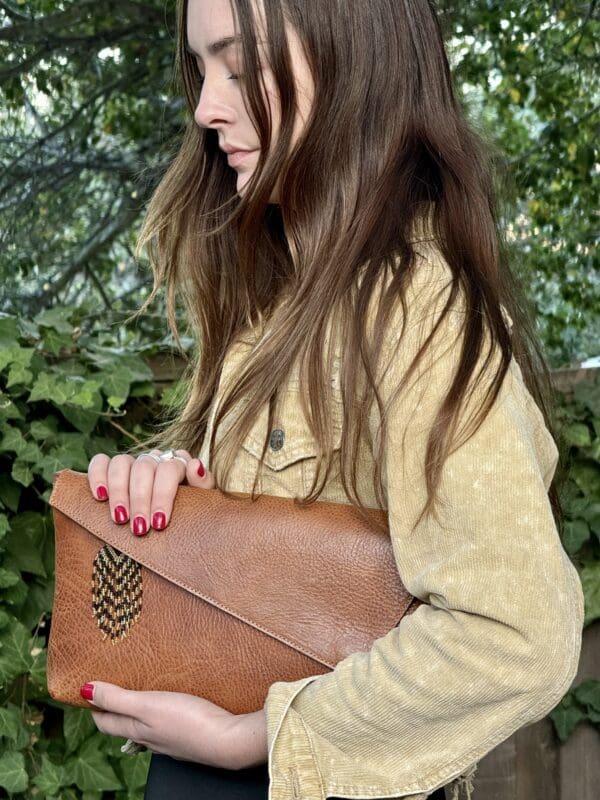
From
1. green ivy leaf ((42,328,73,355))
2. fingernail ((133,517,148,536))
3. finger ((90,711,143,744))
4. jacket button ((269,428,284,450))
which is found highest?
jacket button ((269,428,284,450))

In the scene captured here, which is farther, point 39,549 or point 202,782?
point 39,549

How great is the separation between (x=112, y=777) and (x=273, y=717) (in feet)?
4.62

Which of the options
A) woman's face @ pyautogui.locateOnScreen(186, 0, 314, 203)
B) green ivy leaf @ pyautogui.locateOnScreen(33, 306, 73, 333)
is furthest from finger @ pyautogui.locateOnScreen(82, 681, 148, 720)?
green ivy leaf @ pyautogui.locateOnScreen(33, 306, 73, 333)

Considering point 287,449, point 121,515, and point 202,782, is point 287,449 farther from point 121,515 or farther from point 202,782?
point 202,782

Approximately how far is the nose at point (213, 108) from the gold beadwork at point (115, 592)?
54 cm

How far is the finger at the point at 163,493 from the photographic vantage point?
1.31m

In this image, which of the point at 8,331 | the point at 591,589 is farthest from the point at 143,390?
the point at 591,589

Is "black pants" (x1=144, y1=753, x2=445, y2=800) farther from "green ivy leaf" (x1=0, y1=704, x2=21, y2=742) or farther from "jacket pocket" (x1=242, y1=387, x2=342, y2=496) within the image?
"green ivy leaf" (x1=0, y1=704, x2=21, y2=742)

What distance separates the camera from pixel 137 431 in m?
2.56

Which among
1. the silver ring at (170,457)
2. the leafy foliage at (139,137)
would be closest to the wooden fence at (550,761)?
the leafy foliage at (139,137)

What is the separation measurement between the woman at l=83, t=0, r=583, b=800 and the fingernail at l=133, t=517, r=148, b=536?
0.03 feet

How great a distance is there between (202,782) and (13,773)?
114 centimetres

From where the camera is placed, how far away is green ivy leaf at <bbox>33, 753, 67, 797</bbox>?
2.32m

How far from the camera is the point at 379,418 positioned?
1.18m
